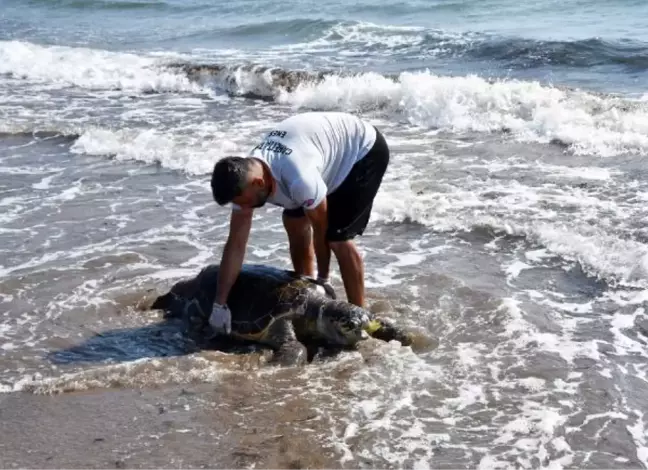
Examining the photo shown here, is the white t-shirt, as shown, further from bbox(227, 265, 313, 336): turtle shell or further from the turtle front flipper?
the turtle front flipper

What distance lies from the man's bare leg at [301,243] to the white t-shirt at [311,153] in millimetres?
344

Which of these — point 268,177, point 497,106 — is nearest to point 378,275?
point 268,177

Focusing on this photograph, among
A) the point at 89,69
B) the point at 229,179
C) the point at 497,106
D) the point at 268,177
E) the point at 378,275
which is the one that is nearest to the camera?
the point at 229,179

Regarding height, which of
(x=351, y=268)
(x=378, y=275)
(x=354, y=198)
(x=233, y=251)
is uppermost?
(x=354, y=198)

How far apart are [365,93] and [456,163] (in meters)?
4.30

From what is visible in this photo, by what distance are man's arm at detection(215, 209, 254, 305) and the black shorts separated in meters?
0.48

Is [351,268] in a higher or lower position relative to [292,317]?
higher

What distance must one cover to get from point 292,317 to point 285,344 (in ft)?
0.54

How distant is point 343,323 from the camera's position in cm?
467

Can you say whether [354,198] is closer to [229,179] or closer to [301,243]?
[301,243]

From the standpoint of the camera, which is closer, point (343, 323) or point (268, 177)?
point (268, 177)

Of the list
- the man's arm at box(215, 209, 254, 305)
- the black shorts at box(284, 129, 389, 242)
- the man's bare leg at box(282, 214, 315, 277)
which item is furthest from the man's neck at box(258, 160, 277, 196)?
the man's bare leg at box(282, 214, 315, 277)

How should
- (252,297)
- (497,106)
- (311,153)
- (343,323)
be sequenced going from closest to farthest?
(311,153) → (343,323) → (252,297) → (497,106)

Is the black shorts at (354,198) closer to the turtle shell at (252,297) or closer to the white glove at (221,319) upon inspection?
A: the turtle shell at (252,297)
